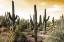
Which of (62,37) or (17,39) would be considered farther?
(17,39)

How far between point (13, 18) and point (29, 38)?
2.87m

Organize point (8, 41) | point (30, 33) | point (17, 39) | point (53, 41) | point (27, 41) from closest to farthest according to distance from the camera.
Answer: point (8, 41) → point (53, 41) → point (17, 39) → point (27, 41) → point (30, 33)

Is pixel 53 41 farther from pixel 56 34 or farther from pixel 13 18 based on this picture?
pixel 13 18

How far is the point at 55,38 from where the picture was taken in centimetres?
1364

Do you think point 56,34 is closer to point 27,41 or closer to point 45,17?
point 27,41

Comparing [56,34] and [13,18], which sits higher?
[13,18]

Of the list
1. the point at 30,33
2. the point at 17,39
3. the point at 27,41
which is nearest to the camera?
the point at 17,39

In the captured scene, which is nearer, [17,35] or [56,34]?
[56,34]

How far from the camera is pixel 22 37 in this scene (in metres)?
17.3

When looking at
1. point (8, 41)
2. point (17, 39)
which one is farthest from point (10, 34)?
point (17, 39)

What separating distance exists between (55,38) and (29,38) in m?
5.08

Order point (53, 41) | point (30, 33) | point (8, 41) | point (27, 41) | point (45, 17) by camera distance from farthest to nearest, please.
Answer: point (45, 17) → point (30, 33) → point (27, 41) → point (53, 41) → point (8, 41)

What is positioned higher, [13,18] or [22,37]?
[13,18]

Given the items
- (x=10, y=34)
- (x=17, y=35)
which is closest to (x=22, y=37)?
(x=17, y=35)
